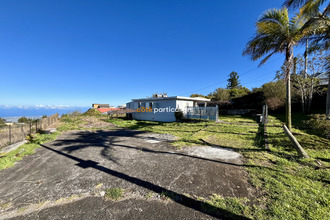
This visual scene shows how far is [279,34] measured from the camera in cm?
627

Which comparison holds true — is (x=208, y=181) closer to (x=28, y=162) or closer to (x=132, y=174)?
(x=132, y=174)

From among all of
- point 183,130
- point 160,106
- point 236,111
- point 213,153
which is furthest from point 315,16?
point 236,111

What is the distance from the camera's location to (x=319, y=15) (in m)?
5.39

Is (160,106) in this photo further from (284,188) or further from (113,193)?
(284,188)

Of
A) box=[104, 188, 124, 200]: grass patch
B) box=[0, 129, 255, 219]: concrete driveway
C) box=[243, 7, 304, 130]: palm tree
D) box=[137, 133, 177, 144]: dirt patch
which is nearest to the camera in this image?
box=[0, 129, 255, 219]: concrete driveway

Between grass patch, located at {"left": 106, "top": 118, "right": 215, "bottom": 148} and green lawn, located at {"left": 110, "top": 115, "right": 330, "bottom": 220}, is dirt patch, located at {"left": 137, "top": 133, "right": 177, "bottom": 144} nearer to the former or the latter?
grass patch, located at {"left": 106, "top": 118, "right": 215, "bottom": 148}

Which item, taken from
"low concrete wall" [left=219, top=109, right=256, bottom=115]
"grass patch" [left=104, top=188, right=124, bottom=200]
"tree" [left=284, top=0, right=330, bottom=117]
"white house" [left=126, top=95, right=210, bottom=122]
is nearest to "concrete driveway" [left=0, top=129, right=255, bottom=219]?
"grass patch" [left=104, top=188, right=124, bottom=200]

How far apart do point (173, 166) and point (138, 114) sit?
15.6 metres

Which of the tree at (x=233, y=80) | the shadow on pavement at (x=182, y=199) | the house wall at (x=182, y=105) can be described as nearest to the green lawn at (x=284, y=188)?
the shadow on pavement at (x=182, y=199)

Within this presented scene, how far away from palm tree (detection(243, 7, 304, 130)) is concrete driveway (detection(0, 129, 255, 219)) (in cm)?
615

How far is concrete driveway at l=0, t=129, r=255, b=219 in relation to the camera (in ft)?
7.64

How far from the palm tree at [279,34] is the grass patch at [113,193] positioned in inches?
345

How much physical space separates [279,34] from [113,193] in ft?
31.9

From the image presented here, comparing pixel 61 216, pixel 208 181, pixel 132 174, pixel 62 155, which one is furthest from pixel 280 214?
pixel 62 155
